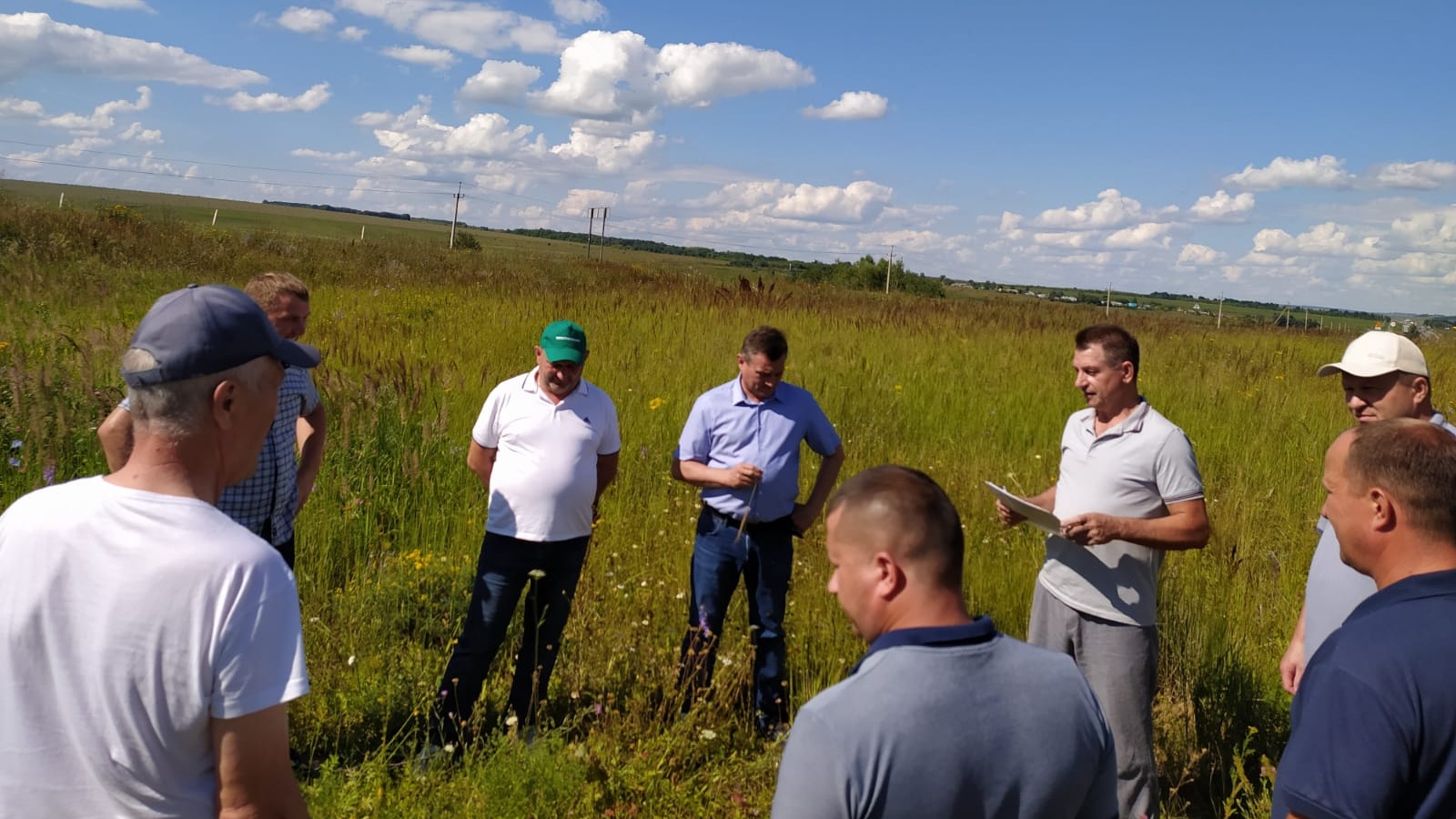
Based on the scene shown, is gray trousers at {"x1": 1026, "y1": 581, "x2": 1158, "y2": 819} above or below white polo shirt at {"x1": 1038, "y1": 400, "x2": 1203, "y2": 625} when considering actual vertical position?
below

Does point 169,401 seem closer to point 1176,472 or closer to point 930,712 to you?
point 930,712

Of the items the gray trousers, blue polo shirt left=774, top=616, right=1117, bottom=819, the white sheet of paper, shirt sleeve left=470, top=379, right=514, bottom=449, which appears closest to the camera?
blue polo shirt left=774, top=616, right=1117, bottom=819

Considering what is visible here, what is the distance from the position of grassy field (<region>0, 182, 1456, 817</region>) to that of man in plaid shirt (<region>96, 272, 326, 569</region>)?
32.9 inches

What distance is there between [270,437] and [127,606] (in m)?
2.32

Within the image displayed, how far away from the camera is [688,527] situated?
237 inches

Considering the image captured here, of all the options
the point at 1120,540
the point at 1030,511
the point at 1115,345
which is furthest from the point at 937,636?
the point at 1115,345

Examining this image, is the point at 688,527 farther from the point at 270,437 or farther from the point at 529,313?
the point at 529,313

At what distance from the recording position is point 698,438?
449 cm

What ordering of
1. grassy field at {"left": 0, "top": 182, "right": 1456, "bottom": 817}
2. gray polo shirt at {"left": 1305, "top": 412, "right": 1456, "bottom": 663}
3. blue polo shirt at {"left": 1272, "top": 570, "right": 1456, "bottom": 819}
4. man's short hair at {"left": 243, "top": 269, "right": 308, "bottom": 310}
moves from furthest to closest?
man's short hair at {"left": 243, "top": 269, "right": 308, "bottom": 310} < grassy field at {"left": 0, "top": 182, "right": 1456, "bottom": 817} < gray polo shirt at {"left": 1305, "top": 412, "right": 1456, "bottom": 663} < blue polo shirt at {"left": 1272, "top": 570, "right": 1456, "bottom": 819}

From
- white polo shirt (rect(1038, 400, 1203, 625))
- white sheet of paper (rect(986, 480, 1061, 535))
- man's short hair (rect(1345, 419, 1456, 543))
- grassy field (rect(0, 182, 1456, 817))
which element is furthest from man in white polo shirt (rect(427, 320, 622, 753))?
man's short hair (rect(1345, 419, 1456, 543))

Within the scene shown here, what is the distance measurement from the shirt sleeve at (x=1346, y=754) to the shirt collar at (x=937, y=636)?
25.8 inches

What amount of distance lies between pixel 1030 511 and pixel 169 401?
8.80 feet

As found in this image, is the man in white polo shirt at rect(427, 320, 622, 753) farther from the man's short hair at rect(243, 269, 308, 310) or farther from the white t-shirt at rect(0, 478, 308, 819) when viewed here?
the white t-shirt at rect(0, 478, 308, 819)

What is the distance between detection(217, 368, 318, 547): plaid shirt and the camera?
3.51 m
